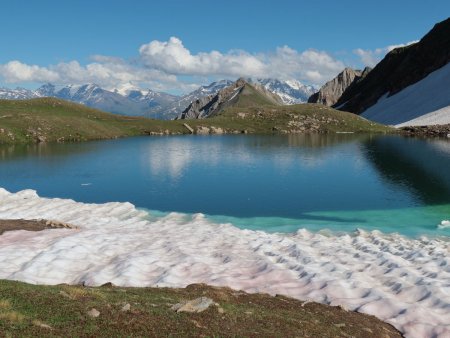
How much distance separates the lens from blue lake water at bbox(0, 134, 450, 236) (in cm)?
5306

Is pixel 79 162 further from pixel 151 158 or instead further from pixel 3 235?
pixel 3 235

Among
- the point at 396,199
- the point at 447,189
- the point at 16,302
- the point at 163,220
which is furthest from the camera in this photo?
the point at 447,189

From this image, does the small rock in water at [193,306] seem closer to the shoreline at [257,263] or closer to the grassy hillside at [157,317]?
the grassy hillside at [157,317]

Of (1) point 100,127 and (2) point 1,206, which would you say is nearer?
(2) point 1,206

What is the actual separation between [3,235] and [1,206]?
19.4 m

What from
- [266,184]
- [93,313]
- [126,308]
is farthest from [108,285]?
[266,184]

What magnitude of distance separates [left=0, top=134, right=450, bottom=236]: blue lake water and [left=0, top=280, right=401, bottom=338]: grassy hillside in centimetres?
2370

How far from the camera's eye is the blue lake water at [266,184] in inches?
2089

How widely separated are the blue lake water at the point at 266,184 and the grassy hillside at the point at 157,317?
77.8 feet

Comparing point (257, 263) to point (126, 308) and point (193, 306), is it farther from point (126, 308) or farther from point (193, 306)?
point (126, 308)

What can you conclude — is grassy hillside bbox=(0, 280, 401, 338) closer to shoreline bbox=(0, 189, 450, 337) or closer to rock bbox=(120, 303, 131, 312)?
rock bbox=(120, 303, 131, 312)

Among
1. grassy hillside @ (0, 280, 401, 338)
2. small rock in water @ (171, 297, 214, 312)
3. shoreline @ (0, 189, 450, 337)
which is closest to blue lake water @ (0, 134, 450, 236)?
shoreline @ (0, 189, 450, 337)

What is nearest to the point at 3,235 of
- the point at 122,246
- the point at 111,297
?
the point at 122,246

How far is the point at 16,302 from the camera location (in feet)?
62.1
